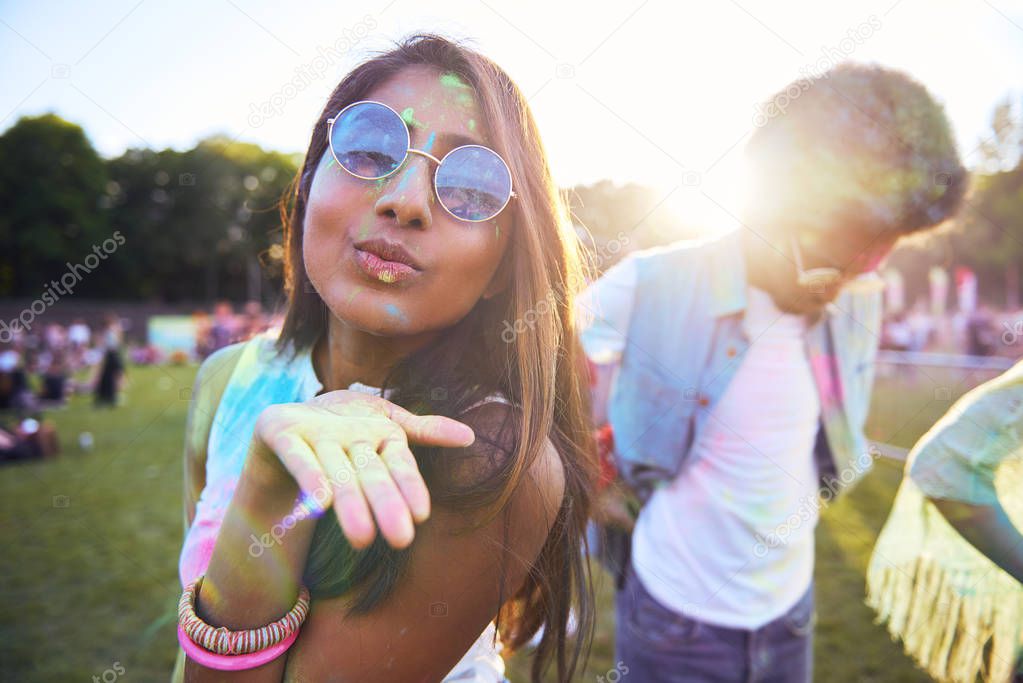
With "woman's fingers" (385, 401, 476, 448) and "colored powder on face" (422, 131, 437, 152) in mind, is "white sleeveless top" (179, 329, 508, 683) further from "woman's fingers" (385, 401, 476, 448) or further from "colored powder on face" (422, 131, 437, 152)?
"colored powder on face" (422, 131, 437, 152)

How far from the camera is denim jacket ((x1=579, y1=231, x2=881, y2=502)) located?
2.37 metres

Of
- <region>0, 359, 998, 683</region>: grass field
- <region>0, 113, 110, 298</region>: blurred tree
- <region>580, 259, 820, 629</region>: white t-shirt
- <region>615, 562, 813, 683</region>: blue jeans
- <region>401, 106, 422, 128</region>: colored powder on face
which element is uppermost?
<region>401, 106, 422, 128</region>: colored powder on face

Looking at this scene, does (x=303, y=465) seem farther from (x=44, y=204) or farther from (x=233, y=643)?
(x=44, y=204)

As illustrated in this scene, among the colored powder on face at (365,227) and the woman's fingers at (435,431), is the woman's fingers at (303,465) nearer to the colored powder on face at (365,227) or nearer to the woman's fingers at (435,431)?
the woman's fingers at (435,431)

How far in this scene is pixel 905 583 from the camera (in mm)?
2252

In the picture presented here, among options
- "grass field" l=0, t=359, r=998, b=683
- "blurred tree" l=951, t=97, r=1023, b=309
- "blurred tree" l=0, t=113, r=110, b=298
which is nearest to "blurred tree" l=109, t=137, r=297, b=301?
"blurred tree" l=0, t=113, r=110, b=298

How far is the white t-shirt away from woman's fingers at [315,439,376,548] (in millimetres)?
1652

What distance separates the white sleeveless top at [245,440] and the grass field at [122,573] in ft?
2.61

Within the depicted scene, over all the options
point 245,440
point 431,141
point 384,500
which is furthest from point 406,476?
point 245,440

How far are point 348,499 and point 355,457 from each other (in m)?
0.08

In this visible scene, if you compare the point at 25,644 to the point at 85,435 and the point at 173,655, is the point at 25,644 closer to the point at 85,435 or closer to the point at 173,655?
the point at 173,655

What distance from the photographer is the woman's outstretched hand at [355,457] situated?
0.72m

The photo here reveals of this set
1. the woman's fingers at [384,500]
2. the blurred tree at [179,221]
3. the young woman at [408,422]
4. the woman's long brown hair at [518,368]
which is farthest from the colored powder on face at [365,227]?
the blurred tree at [179,221]

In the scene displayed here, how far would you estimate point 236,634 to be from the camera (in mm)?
974
